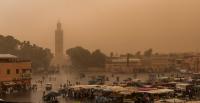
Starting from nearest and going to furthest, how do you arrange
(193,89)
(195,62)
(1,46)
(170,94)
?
1. (170,94)
2. (193,89)
3. (1,46)
4. (195,62)

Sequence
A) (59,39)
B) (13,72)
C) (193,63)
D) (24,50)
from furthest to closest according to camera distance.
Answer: (59,39), (193,63), (24,50), (13,72)

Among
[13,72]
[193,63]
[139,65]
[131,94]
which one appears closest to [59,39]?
[139,65]

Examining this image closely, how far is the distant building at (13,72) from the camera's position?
1226 inches

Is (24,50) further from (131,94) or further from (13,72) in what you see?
(131,94)

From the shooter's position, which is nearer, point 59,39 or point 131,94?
point 131,94

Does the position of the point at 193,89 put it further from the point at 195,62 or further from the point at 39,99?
the point at 195,62

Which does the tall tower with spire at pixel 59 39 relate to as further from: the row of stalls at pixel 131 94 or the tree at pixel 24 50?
the row of stalls at pixel 131 94

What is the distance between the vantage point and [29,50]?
64.0 m

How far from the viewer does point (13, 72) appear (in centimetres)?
3175

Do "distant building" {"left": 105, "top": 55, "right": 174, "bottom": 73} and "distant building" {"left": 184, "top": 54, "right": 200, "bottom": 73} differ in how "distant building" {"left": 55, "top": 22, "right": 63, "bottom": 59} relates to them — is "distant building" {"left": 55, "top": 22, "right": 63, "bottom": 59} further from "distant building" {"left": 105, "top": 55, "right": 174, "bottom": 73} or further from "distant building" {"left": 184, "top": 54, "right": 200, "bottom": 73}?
"distant building" {"left": 184, "top": 54, "right": 200, "bottom": 73}

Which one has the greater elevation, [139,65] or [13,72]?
[139,65]

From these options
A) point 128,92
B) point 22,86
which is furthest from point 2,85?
point 128,92

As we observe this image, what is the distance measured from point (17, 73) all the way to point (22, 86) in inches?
42.4

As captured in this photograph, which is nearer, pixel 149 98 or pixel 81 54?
pixel 149 98
